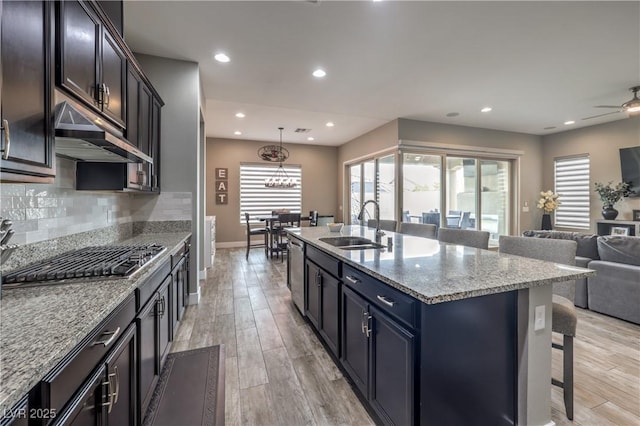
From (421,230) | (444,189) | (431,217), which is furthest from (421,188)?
(421,230)

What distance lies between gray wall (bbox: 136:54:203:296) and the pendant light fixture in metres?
3.83

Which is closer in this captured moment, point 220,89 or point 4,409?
point 4,409

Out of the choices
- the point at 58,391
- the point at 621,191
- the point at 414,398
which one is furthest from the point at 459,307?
the point at 621,191

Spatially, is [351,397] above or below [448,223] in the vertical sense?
below

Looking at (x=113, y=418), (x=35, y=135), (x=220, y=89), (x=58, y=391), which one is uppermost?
(x=220, y=89)

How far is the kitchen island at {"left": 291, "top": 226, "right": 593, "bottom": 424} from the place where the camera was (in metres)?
1.20

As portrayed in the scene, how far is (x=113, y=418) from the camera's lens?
1095 millimetres

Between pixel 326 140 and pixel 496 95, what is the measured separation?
14.3 ft

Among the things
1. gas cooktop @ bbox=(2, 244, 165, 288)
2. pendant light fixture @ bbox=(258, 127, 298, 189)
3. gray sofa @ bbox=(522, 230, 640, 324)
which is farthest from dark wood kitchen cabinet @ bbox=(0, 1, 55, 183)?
pendant light fixture @ bbox=(258, 127, 298, 189)

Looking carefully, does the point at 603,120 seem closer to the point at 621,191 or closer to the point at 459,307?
the point at 621,191

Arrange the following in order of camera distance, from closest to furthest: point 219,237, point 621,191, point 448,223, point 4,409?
1. point 4,409
2. point 621,191
3. point 448,223
4. point 219,237

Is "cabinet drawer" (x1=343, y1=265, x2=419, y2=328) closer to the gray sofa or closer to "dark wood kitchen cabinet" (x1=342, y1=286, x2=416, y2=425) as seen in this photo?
"dark wood kitchen cabinet" (x1=342, y1=286, x2=416, y2=425)

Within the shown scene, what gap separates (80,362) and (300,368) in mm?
1582

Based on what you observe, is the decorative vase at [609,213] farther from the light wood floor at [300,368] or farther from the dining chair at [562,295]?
the dining chair at [562,295]
